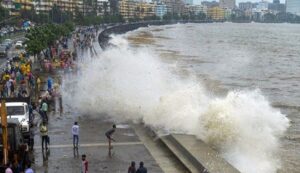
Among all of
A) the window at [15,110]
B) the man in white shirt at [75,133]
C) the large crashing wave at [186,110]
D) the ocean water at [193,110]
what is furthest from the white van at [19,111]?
the large crashing wave at [186,110]

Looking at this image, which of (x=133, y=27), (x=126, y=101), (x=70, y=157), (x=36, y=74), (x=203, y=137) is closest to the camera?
(x=70, y=157)

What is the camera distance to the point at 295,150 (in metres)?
18.5

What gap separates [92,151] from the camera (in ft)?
50.2

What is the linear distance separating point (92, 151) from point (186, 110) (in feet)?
18.2

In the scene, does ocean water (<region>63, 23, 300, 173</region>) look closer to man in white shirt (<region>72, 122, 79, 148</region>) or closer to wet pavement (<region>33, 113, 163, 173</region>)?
wet pavement (<region>33, 113, 163, 173</region>)

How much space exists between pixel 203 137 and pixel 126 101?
5.35m

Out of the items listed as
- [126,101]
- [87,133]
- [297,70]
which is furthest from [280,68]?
[87,133]

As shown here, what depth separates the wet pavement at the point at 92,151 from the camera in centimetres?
1373

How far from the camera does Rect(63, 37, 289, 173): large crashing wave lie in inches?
685

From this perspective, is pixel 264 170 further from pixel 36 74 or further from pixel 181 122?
pixel 36 74

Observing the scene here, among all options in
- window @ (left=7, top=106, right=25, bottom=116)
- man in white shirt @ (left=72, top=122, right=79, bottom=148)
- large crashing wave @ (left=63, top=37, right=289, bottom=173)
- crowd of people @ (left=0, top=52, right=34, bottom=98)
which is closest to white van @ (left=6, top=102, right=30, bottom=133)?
window @ (left=7, top=106, right=25, bottom=116)

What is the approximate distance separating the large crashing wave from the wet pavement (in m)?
1.98

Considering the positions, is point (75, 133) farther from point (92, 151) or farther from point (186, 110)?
point (186, 110)

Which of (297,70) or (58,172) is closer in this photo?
(58,172)
